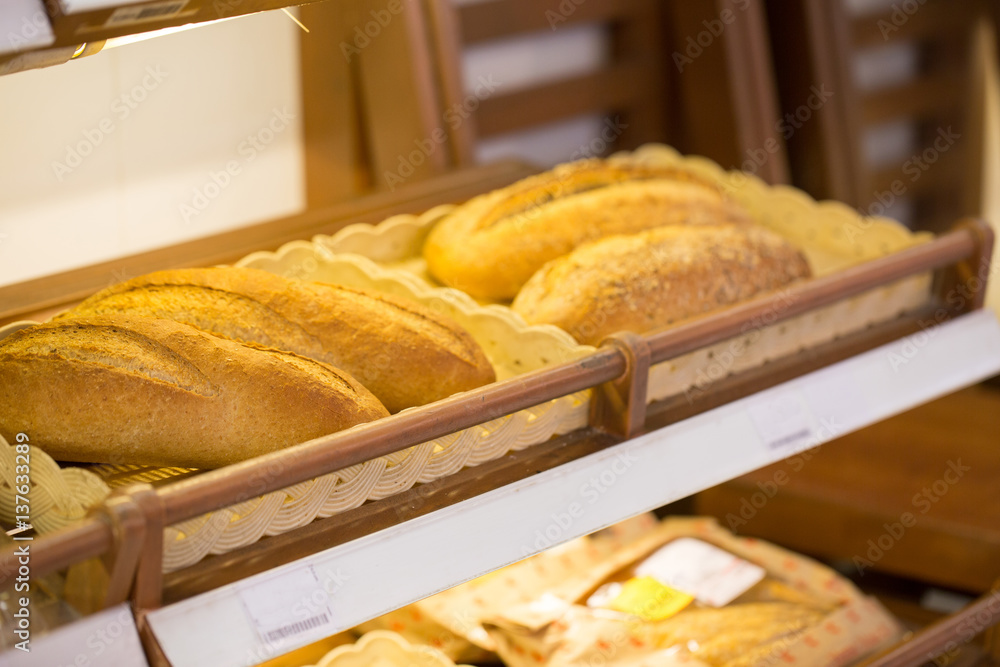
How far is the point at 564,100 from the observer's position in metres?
2.25

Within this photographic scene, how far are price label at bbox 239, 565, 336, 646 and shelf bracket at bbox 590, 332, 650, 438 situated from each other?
1.30 ft

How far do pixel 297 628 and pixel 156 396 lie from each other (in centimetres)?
25

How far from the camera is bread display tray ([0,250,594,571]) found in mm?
835

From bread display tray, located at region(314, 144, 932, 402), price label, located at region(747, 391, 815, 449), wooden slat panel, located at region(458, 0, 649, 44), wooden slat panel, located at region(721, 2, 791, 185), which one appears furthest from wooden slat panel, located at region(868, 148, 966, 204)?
price label, located at region(747, 391, 815, 449)

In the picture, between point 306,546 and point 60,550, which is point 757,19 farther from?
point 60,550

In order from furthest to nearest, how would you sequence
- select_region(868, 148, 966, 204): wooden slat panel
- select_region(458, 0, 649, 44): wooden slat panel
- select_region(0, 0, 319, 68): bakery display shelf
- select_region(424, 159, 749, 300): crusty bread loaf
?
select_region(868, 148, 966, 204): wooden slat panel, select_region(458, 0, 649, 44): wooden slat panel, select_region(424, 159, 749, 300): crusty bread loaf, select_region(0, 0, 319, 68): bakery display shelf

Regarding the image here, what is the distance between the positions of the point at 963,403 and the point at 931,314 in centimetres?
123

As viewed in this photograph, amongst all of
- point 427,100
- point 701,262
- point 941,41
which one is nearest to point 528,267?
point 701,262

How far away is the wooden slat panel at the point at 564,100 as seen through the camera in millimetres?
2160

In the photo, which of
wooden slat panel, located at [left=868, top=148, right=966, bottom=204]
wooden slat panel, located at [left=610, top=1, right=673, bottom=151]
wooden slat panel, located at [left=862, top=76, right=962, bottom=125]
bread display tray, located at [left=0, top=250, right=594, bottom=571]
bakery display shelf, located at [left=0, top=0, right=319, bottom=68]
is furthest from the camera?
wooden slat panel, located at [left=868, top=148, right=966, bottom=204]

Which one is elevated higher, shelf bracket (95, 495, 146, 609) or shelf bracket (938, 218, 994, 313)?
shelf bracket (938, 218, 994, 313)

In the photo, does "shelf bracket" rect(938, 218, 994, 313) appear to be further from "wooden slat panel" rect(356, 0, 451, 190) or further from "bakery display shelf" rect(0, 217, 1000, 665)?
"wooden slat panel" rect(356, 0, 451, 190)

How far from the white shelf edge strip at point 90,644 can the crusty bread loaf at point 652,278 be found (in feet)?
2.08

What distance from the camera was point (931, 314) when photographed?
1448mm
